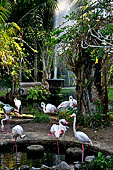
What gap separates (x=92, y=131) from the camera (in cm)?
741

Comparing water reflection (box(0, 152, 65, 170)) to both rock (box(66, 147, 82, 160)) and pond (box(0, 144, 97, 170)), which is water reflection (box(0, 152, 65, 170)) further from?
rock (box(66, 147, 82, 160))

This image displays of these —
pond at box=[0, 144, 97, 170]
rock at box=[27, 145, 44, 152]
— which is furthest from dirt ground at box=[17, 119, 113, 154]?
rock at box=[27, 145, 44, 152]

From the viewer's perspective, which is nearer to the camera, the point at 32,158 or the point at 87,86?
the point at 32,158

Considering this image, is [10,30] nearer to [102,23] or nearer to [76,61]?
[76,61]

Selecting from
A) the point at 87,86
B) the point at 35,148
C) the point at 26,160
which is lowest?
the point at 26,160

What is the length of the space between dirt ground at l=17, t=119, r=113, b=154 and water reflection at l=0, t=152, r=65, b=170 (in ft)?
3.77

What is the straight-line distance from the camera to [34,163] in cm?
534

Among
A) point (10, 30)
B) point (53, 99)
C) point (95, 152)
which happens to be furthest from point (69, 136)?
point (53, 99)

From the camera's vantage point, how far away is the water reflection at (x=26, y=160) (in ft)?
16.9

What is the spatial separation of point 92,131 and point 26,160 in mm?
2456

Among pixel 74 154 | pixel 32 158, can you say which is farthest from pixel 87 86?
pixel 32 158

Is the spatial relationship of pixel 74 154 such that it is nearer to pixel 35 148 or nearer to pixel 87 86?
pixel 35 148

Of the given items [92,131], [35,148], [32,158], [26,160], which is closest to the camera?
[26,160]

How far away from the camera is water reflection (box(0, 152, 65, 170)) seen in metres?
5.14
